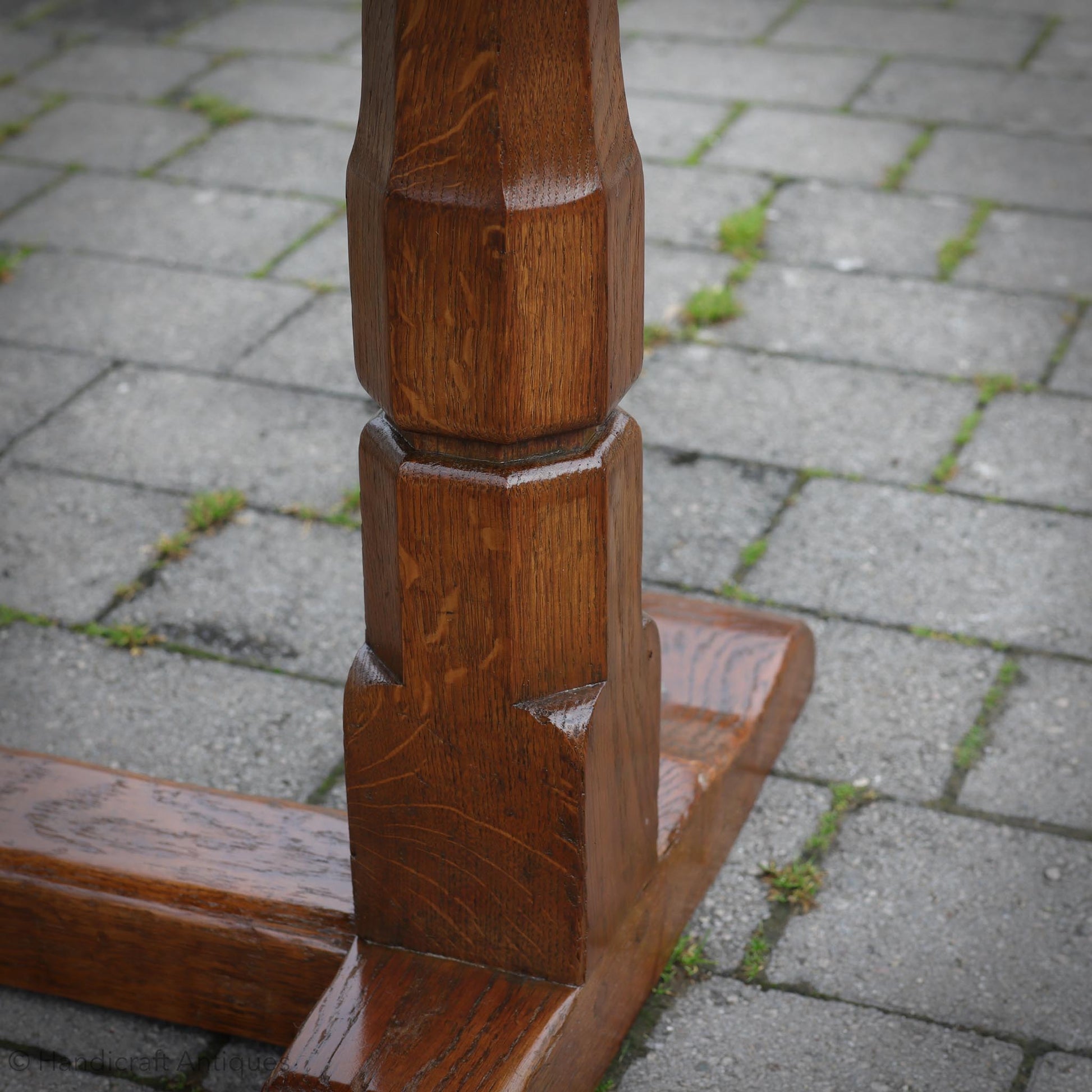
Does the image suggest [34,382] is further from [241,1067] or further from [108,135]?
[241,1067]

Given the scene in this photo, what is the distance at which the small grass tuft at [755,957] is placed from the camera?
177 cm

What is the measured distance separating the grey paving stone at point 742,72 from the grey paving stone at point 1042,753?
250cm

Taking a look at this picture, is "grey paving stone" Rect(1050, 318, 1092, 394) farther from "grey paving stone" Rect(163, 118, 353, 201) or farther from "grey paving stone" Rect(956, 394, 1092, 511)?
"grey paving stone" Rect(163, 118, 353, 201)

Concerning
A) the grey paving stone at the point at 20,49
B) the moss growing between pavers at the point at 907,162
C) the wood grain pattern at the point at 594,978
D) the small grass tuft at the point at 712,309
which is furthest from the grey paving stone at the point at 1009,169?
the grey paving stone at the point at 20,49

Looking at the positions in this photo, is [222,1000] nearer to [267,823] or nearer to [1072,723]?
[267,823]

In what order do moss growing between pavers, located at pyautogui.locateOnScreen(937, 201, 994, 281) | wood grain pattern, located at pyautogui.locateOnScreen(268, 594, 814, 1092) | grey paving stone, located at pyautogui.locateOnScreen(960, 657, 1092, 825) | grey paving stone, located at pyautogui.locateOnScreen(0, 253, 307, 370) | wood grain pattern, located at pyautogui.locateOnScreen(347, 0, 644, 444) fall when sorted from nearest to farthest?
wood grain pattern, located at pyautogui.locateOnScreen(347, 0, 644, 444) → wood grain pattern, located at pyautogui.locateOnScreen(268, 594, 814, 1092) → grey paving stone, located at pyautogui.locateOnScreen(960, 657, 1092, 825) → grey paving stone, located at pyautogui.locateOnScreen(0, 253, 307, 370) → moss growing between pavers, located at pyautogui.locateOnScreen(937, 201, 994, 281)

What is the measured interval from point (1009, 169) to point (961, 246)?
0.51 meters

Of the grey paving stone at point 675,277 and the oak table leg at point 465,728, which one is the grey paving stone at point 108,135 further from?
the oak table leg at point 465,728

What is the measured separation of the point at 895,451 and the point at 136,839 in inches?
65.1

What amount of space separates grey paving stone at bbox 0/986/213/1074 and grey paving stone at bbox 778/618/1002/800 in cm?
87

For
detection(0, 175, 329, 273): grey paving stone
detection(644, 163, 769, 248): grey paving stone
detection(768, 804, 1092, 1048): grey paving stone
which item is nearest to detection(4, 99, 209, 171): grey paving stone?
detection(0, 175, 329, 273): grey paving stone

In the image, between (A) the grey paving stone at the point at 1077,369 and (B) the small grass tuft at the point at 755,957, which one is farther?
(A) the grey paving stone at the point at 1077,369

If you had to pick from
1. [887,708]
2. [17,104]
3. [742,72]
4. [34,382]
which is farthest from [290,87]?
[887,708]

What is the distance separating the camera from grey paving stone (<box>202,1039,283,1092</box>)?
1.65 metres
